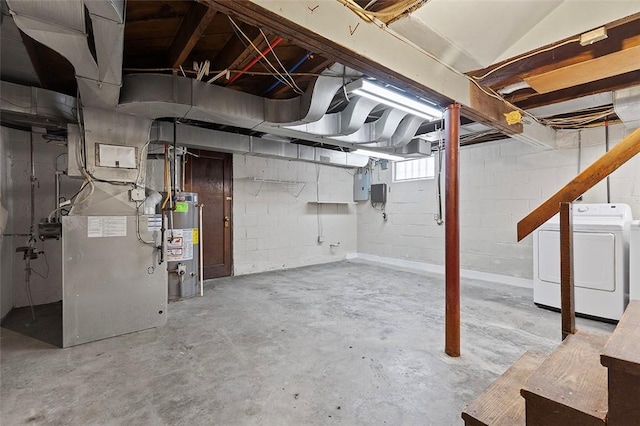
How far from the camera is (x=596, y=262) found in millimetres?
3090

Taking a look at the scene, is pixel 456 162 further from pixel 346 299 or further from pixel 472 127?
pixel 346 299

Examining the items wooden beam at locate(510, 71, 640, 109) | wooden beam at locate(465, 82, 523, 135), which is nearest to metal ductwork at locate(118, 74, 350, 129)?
wooden beam at locate(465, 82, 523, 135)

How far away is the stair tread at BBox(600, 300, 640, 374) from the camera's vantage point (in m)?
0.84

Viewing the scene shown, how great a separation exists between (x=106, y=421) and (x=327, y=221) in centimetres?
508

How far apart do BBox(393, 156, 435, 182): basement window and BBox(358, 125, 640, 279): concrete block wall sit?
5.7 inches

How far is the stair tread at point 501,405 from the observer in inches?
45.5

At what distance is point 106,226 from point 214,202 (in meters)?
2.26

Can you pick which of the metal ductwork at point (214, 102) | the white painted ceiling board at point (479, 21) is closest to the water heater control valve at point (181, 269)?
the metal ductwork at point (214, 102)

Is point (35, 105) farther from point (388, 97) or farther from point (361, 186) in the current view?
point (361, 186)

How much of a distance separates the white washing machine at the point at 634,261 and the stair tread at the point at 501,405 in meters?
2.41

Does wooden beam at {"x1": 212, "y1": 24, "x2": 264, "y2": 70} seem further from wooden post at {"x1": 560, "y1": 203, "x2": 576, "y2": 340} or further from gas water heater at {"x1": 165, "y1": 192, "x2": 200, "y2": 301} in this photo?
wooden post at {"x1": 560, "y1": 203, "x2": 576, "y2": 340}

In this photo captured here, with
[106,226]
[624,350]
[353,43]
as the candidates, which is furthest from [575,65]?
[106,226]

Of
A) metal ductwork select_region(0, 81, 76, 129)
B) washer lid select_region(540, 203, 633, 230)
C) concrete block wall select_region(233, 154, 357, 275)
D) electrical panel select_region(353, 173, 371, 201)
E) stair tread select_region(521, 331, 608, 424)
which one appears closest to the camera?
stair tread select_region(521, 331, 608, 424)

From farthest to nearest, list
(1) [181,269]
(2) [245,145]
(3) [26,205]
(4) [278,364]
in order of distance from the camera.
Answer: (2) [245,145] → (1) [181,269] → (3) [26,205] → (4) [278,364]
